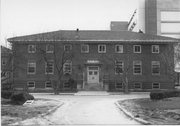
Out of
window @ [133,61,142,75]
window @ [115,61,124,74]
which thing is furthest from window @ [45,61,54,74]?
window @ [133,61,142,75]

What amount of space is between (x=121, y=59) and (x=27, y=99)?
18664mm

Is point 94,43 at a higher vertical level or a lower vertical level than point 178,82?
higher

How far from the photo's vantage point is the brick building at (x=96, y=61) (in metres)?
36.9

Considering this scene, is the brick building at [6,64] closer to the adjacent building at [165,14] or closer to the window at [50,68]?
the window at [50,68]

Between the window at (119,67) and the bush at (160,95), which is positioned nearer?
the bush at (160,95)

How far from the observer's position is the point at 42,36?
36594mm

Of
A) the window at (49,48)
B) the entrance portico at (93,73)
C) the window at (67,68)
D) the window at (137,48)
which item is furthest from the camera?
the window at (137,48)

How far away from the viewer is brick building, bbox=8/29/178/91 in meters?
36.9

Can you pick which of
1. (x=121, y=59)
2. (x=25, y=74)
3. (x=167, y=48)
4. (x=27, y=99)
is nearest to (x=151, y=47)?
(x=167, y=48)

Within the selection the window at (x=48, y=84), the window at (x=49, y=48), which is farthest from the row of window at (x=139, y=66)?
the window at (x=48, y=84)

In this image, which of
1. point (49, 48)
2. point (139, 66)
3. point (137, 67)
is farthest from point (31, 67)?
point (139, 66)

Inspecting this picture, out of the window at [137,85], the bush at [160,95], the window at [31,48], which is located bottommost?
the bush at [160,95]

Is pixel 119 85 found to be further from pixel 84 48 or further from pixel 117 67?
pixel 84 48

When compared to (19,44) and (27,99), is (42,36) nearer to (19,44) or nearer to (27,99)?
(19,44)
